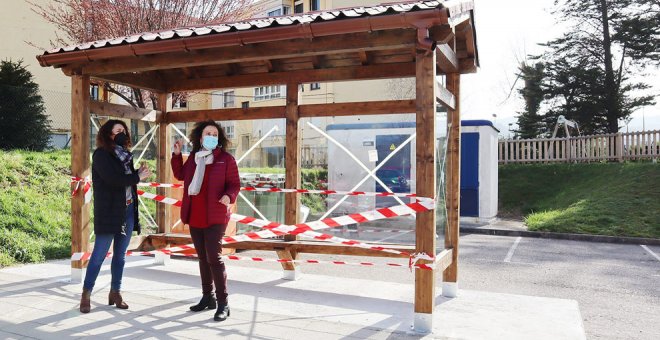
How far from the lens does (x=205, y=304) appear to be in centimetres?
532

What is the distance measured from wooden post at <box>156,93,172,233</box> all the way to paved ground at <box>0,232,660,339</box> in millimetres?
657

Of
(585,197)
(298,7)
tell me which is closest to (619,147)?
(585,197)

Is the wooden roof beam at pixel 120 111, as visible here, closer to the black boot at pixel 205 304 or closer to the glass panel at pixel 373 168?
the black boot at pixel 205 304

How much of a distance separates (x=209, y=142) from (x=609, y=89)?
2292 cm

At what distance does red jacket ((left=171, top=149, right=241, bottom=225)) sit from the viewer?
193 inches

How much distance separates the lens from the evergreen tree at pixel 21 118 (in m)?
12.4

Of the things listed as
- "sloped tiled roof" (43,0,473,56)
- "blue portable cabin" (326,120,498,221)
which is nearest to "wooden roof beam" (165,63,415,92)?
"sloped tiled roof" (43,0,473,56)

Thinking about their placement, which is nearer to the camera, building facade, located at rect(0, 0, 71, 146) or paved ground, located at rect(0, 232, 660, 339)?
paved ground, located at rect(0, 232, 660, 339)

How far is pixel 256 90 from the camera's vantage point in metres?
35.1

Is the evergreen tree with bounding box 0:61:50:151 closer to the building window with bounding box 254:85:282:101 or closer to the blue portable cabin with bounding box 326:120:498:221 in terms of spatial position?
the blue portable cabin with bounding box 326:120:498:221

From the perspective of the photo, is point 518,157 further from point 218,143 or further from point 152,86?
point 218,143

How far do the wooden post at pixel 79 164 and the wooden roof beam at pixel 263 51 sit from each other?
351 mm

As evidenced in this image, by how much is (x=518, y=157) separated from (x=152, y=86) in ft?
53.3

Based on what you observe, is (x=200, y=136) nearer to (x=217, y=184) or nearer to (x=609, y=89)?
(x=217, y=184)
